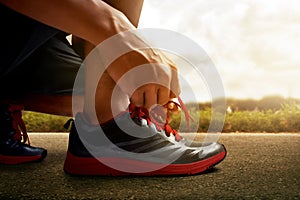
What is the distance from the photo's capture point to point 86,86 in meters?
1.13

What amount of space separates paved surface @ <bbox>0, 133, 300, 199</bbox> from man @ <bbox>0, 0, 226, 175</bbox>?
0.06 metres

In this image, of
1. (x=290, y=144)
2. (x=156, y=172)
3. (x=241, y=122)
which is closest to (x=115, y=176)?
(x=156, y=172)

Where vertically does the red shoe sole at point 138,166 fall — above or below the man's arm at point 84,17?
below

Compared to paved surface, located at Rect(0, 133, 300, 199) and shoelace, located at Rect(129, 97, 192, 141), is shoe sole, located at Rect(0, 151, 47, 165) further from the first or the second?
shoelace, located at Rect(129, 97, 192, 141)

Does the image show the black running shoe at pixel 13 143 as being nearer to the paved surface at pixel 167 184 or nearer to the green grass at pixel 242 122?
the paved surface at pixel 167 184

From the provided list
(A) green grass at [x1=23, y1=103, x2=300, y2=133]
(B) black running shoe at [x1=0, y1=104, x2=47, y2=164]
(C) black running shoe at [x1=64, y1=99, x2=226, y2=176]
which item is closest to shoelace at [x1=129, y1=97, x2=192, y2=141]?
(C) black running shoe at [x1=64, y1=99, x2=226, y2=176]

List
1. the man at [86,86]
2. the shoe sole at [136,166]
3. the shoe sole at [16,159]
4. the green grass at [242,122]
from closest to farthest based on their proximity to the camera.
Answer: the man at [86,86] → the shoe sole at [136,166] → the shoe sole at [16,159] → the green grass at [242,122]

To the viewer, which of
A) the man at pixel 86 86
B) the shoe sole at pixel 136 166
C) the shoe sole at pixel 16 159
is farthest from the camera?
the shoe sole at pixel 16 159

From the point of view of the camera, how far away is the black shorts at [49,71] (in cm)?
140

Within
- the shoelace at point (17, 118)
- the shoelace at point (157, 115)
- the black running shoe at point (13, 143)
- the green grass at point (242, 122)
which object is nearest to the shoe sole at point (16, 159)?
the black running shoe at point (13, 143)

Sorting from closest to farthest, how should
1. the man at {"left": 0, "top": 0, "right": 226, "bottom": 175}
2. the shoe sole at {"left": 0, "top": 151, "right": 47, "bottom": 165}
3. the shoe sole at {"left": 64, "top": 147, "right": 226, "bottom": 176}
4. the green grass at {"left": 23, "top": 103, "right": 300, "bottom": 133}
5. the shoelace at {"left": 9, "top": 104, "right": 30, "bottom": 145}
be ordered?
the man at {"left": 0, "top": 0, "right": 226, "bottom": 175} → the shoe sole at {"left": 64, "top": 147, "right": 226, "bottom": 176} → the shoe sole at {"left": 0, "top": 151, "right": 47, "bottom": 165} → the shoelace at {"left": 9, "top": 104, "right": 30, "bottom": 145} → the green grass at {"left": 23, "top": 103, "right": 300, "bottom": 133}

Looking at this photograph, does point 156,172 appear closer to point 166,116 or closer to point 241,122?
point 166,116

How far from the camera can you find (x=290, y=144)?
1.65m

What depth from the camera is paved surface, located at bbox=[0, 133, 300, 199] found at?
0.79 metres
